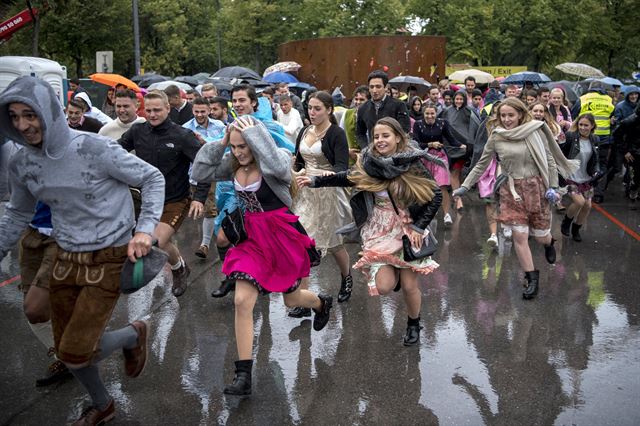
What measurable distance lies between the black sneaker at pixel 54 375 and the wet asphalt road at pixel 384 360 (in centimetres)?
7

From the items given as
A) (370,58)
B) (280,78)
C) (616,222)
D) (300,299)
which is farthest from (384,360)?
(280,78)

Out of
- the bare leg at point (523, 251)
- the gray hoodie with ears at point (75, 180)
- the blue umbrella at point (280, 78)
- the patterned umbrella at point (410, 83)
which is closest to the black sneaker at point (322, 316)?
the gray hoodie with ears at point (75, 180)

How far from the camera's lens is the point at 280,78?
22016 millimetres

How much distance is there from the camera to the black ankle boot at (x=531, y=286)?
6.79m

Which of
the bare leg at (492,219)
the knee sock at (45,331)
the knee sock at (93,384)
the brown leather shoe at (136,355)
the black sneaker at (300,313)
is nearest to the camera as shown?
the knee sock at (93,384)

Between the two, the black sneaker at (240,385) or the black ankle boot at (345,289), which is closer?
the black sneaker at (240,385)

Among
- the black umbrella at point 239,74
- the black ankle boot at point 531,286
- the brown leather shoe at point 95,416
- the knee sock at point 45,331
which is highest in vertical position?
the knee sock at point 45,331

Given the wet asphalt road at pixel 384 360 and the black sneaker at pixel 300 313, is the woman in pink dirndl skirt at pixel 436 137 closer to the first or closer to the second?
the wet asphalt road at pixel 384 360

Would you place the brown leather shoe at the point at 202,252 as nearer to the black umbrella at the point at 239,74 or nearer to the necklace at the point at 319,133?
the necklace at the point at 319,133

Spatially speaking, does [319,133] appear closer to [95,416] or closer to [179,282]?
[179,282]

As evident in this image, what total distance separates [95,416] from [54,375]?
0.87 m

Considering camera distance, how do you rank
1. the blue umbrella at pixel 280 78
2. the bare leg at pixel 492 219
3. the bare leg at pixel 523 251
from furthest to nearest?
the blue umbrella at pixel 280 78
the bare leg at pixel 492 219
the bare leg at pixel 523 251

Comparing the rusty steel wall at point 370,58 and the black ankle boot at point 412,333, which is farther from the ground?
the black ankle boot at point 412,333

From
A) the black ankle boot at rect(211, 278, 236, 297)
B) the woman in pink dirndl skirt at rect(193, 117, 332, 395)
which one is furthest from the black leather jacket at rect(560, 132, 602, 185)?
the woman in pink dirndl skirt at rect(193, 117, 332, 395)
